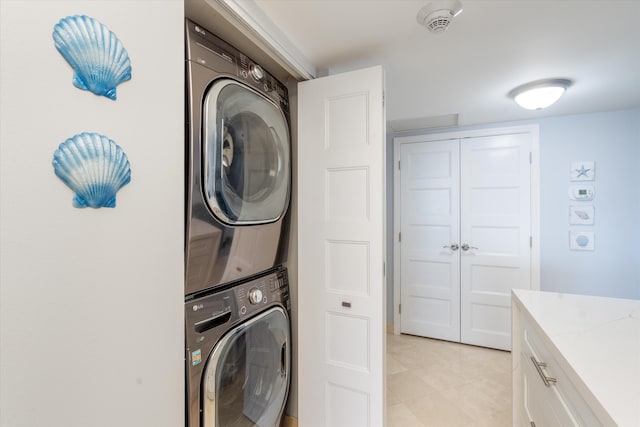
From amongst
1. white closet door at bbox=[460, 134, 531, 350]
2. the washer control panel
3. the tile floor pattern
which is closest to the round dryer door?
the washer control panel

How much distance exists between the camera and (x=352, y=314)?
153 centimetres

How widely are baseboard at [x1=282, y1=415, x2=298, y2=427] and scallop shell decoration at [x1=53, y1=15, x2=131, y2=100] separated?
1896mm

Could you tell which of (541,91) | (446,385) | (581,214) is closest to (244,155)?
(541,91)

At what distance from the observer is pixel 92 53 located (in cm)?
62

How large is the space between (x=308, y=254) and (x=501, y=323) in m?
2.45

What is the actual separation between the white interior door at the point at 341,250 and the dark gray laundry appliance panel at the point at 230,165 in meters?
0.18

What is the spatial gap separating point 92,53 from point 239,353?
3.91ft

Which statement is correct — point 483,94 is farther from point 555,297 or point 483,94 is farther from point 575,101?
point 555,297

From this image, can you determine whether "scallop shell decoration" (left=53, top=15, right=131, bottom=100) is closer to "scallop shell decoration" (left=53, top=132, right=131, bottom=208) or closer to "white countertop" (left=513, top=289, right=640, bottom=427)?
"scallop shell decoration" (left=53, top=132, right=131, bottom=208)

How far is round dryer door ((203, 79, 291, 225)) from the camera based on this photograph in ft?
3.58

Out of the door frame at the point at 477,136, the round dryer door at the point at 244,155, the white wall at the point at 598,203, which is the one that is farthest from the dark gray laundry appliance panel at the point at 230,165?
the white wall at the point at 598,203

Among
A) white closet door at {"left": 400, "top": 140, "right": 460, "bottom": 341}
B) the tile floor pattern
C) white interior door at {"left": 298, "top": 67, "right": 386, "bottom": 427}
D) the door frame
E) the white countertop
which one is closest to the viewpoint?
the white countertop

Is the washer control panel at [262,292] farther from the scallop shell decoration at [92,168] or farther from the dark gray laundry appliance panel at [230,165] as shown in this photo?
the scallop shell decoration at [92,168]

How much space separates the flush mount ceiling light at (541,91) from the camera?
1.94 m
